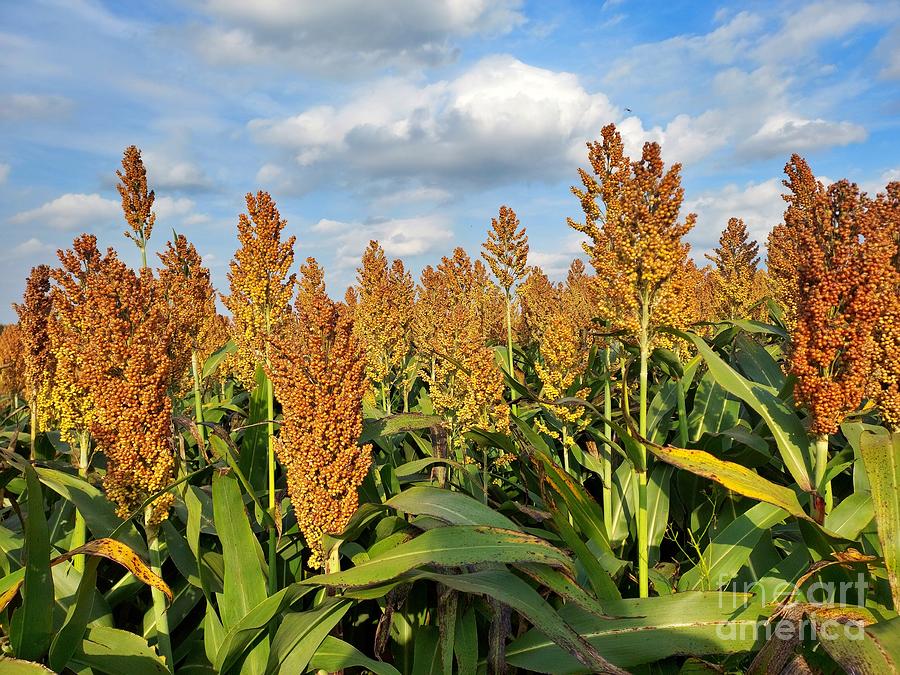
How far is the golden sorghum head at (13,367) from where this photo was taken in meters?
6.31

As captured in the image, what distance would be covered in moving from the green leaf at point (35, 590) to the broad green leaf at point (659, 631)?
6.36 feet

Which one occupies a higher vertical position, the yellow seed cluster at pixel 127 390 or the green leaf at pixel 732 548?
the yellow seed cluster at pixel 127 390

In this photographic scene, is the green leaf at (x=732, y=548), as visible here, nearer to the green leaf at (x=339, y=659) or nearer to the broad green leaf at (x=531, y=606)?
the broad green leaf at (x=531, y=606)

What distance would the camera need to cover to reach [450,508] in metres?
2.72

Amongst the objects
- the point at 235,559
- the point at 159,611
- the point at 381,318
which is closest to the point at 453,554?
the point at 235,559

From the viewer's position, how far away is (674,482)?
4152 mm

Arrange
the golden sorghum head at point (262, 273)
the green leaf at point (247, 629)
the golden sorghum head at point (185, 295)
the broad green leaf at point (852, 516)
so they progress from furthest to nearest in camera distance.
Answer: the golden sorghum head at point (185, 295), the golden sorghum head at point (262, 273), the broad green leaf at point (852, 516), the green leaf at point (247, 629)

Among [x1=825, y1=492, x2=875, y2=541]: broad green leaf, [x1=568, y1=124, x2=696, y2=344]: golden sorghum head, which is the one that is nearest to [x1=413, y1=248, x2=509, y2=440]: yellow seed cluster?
[x1=568, y1=124, x2=696, y2=344]: golden sorghum head

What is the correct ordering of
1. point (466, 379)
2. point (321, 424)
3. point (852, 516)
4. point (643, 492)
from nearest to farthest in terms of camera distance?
point (321, 424), point (852, 516), point (643, 492), point (466, 379)

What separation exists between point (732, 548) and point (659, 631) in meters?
0.91

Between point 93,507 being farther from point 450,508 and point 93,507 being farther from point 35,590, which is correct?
point 450,508

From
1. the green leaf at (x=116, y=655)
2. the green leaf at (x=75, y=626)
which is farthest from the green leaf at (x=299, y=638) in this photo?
the green leaf at (x=75, y=626)

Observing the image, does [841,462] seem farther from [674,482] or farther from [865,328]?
[674,482]

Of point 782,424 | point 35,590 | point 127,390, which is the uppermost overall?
point 127,390
